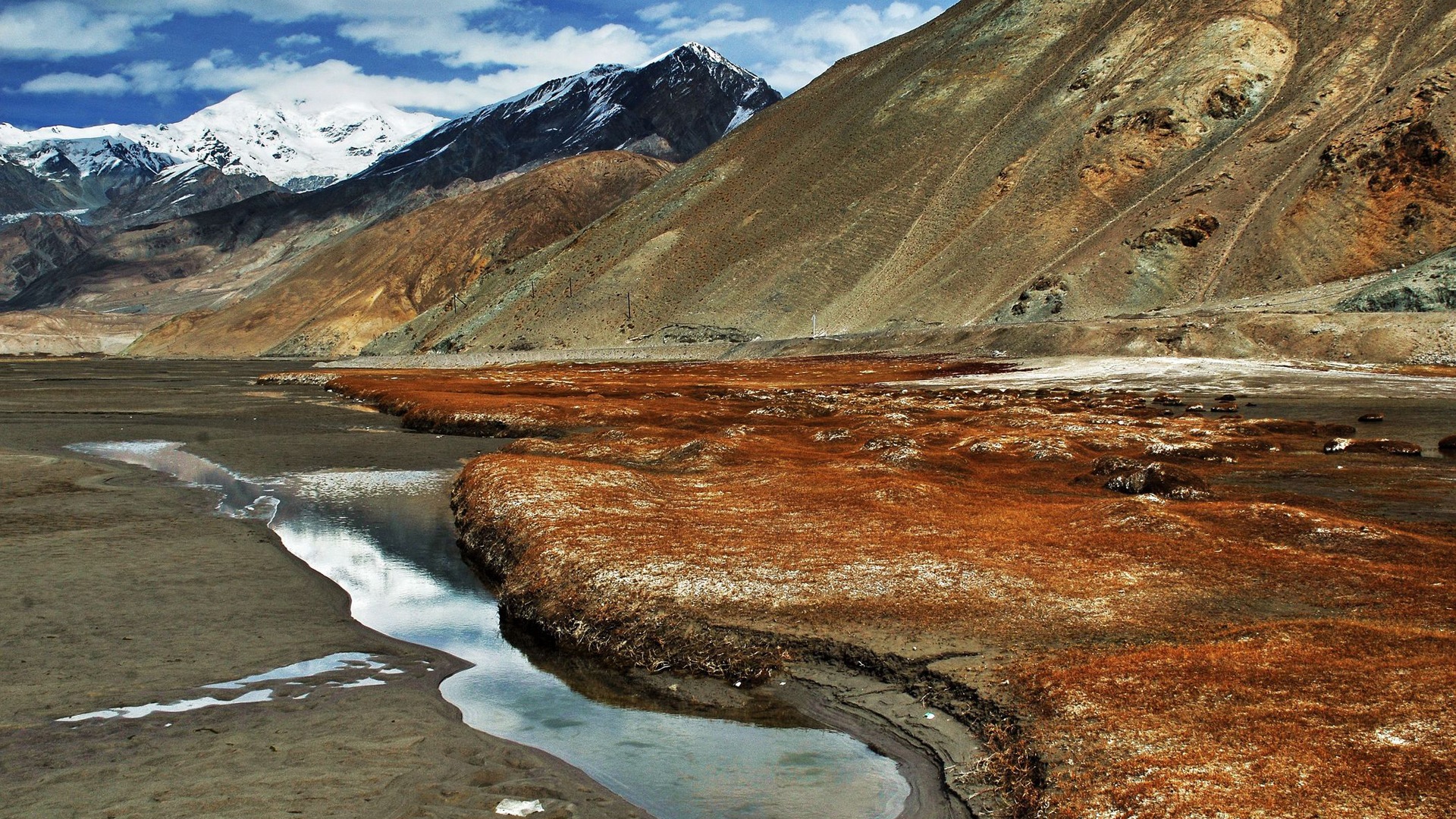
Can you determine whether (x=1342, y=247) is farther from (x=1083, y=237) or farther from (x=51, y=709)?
(x=51, y=709)

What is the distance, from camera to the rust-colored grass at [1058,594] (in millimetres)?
9047

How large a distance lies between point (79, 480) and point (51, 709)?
22811 mm

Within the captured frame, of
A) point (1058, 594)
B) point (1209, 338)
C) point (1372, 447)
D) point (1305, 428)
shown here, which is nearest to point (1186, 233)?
point (1209, 338)

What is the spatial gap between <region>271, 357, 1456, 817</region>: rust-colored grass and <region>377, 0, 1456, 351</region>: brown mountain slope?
7761 centimetres

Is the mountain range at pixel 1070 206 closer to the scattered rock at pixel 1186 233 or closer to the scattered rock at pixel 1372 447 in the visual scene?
the scattered rock at pixel 1186 233

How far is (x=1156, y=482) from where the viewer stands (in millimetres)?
24453

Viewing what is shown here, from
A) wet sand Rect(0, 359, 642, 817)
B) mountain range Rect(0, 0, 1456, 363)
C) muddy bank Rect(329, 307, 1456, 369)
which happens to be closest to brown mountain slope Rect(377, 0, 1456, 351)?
mountain range Rect(0, 0, 1456, 363)

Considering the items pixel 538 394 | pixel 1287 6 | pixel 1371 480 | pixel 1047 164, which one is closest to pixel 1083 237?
pixel 1047 164

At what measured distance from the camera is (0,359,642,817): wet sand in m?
9.42

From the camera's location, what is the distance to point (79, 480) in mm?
30500

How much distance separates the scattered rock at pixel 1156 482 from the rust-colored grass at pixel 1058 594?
560mm

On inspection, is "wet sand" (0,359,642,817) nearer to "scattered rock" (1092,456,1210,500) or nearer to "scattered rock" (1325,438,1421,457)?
"scattered rock" (1092,456,1210,500)

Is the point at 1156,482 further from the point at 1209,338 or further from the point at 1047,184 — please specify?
the point at 1047,184

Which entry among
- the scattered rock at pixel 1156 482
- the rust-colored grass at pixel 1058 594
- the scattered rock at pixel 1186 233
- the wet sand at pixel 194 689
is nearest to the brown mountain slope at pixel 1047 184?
the scattered rock at pixel 1186 233
